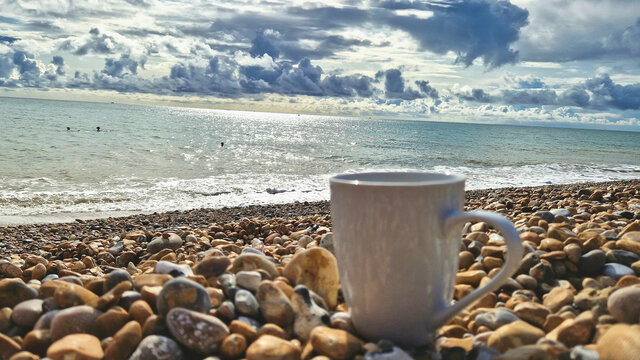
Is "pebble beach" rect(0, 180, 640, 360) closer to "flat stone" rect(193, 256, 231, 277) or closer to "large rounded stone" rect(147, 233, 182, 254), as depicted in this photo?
"flat stone" rect(193, 256, 231, 277)

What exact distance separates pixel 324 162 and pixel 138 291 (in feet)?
69.1

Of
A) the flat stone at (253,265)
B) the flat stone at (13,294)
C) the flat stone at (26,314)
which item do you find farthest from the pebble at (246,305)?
the flat stone at (13,294)

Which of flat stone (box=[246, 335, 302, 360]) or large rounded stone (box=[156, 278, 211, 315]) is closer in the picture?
flat stone (box=[246, 335, 302, 360])

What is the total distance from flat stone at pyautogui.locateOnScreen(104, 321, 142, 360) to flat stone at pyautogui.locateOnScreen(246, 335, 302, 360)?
45 cm

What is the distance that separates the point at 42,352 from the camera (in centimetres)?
182

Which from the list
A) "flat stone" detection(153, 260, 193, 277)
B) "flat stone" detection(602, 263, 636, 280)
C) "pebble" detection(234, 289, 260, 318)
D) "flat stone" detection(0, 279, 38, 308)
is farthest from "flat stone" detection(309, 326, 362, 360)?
"flat stone" detection(602, 263, 636, 280)

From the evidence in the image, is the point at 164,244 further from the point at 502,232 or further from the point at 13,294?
the point at 502,232

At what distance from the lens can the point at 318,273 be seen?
2230 mm

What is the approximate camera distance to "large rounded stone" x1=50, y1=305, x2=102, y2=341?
1830 millimetres

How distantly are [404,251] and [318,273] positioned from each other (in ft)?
2.37

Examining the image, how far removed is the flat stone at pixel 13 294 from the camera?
2236mm

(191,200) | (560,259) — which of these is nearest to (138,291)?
(560,259)

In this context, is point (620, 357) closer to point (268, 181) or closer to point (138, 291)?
point (138, 291)

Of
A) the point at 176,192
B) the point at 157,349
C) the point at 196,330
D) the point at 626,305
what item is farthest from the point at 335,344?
the point at 176,192
